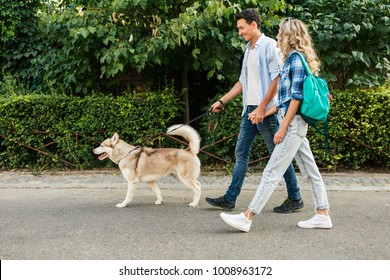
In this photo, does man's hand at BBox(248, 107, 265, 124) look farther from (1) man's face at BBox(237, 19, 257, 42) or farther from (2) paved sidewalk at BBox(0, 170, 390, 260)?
(2) paved sidewalk at BBox(0, 170, 390, 260)

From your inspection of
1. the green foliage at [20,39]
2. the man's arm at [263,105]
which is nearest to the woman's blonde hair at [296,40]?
the man's arm at [263,105]

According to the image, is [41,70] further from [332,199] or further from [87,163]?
[332,199]

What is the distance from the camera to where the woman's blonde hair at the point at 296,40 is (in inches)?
171

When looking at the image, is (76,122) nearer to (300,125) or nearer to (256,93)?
(256,93)

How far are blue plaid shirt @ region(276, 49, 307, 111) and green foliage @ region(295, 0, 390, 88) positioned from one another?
4.17 metres

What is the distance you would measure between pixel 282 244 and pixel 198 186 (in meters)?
1.75

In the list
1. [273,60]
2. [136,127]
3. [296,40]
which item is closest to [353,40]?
[273,60]

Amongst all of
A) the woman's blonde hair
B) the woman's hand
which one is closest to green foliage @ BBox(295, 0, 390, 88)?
the woman's blonde hair

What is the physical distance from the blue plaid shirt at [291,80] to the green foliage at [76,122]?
12.3ft

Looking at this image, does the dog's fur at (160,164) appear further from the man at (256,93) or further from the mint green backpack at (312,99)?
the mint green backpack at (312,99)

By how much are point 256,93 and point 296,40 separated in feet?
3.00

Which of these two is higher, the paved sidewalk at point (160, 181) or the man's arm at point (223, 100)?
the man's arm at point (223, 100)

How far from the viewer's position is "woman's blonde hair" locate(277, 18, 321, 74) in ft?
14.3

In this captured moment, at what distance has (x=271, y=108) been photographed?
16.3ft
